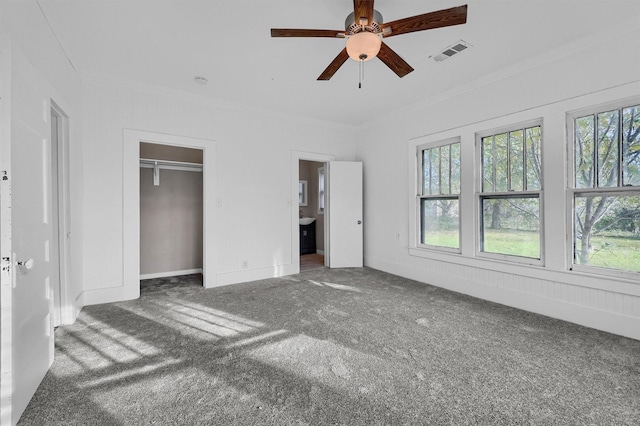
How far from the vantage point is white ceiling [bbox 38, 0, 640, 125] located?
2266 millimetres

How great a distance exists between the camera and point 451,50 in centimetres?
288

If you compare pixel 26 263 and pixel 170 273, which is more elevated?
pixel 26 263

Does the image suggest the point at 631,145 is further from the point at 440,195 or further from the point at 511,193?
the point at 440,195

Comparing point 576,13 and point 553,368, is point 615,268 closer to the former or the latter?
point 553,368

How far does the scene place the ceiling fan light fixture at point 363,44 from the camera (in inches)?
77.6

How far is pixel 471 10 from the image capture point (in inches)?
91.4

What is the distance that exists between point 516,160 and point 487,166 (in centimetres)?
33

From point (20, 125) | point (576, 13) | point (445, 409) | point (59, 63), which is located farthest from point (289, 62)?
point (445, 409)

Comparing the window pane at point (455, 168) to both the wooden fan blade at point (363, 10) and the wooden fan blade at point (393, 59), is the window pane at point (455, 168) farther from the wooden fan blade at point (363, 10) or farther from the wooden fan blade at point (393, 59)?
the wooden fan blade at point (363, 10)

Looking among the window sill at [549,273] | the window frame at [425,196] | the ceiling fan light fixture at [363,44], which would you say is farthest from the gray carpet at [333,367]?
the ceiling fan light fixture at [363,44]

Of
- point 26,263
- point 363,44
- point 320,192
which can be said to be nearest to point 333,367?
point 26,263

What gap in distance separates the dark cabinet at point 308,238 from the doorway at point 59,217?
4.46 m

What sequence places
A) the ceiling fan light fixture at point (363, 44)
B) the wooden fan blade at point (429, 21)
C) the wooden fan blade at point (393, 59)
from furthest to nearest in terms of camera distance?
1. the wooden fan blade at point (393, 59)
2. the ceiling fan light fixture at point (363, 44)
3. the wooden fan blade at point (429, 21)

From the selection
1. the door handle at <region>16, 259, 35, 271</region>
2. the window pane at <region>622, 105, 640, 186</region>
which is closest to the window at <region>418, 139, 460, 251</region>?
the window pane at <region>622, 105, 640, 186</region>
